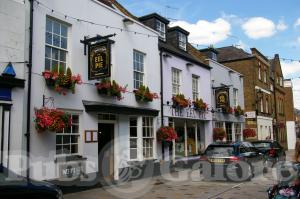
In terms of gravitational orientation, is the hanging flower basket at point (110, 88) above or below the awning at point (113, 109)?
above

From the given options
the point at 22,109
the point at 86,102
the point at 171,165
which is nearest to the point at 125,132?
the point at 86,102

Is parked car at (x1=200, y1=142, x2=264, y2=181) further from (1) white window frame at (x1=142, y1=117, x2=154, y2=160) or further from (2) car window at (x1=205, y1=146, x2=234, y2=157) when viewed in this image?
(1) white window frame at (x1=142, y1=117, x2=154, y2=160)

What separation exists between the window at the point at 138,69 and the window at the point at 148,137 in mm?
1580

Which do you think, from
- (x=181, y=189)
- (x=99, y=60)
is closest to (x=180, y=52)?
(x=99, y=60)

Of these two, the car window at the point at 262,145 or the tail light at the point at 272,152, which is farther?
the car window at the point at 262,145

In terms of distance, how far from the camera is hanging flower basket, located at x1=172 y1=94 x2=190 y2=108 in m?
17.5

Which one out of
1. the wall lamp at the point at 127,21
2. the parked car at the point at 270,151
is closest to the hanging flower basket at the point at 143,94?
the wall lamp at the point at 127,21

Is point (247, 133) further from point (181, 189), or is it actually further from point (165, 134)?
point (181, 189)

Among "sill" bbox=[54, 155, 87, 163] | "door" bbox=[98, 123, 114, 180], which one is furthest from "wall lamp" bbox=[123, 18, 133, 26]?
"sill" bbox=[54, 155, 87, 163]

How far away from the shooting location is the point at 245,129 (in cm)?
2727

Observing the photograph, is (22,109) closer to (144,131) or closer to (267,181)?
(144,131)

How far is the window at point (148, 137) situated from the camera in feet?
50.3

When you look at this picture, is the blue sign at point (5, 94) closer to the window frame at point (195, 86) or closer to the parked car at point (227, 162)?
the parked car at point (227, 162)

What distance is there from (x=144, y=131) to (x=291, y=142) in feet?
111
